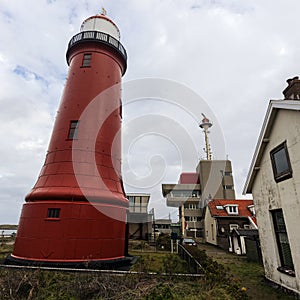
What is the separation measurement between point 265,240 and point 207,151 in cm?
3864

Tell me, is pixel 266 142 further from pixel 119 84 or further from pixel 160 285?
pixel 119 84

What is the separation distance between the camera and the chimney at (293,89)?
879 cm

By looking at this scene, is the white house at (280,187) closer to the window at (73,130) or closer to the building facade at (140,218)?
the window at (73,130)

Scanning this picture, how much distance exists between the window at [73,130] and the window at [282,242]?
9.82m

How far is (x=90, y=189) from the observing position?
10141 millimetres

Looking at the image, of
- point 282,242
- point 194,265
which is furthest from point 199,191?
point 282,242

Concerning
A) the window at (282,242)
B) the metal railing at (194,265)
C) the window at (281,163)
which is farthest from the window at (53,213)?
the window at (281,163)

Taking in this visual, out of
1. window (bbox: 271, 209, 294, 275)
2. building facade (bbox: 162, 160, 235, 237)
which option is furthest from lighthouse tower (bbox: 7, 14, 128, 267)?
building facade (bbox: 162, 160, 235, 237)

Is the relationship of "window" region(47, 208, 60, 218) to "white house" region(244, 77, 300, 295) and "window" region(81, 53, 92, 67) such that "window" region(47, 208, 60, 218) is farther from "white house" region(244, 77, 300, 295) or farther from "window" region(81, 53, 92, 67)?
"white house" region(244, 77, 300, 295)

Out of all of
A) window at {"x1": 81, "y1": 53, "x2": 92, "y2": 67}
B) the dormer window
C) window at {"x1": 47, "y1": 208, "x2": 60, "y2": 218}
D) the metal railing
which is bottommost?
the metal railing

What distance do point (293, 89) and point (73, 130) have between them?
10.6 metres

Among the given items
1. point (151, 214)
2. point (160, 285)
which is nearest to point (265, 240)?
point (160, 285)

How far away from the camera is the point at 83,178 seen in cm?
1042

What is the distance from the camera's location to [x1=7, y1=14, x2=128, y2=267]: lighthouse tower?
927 cm
